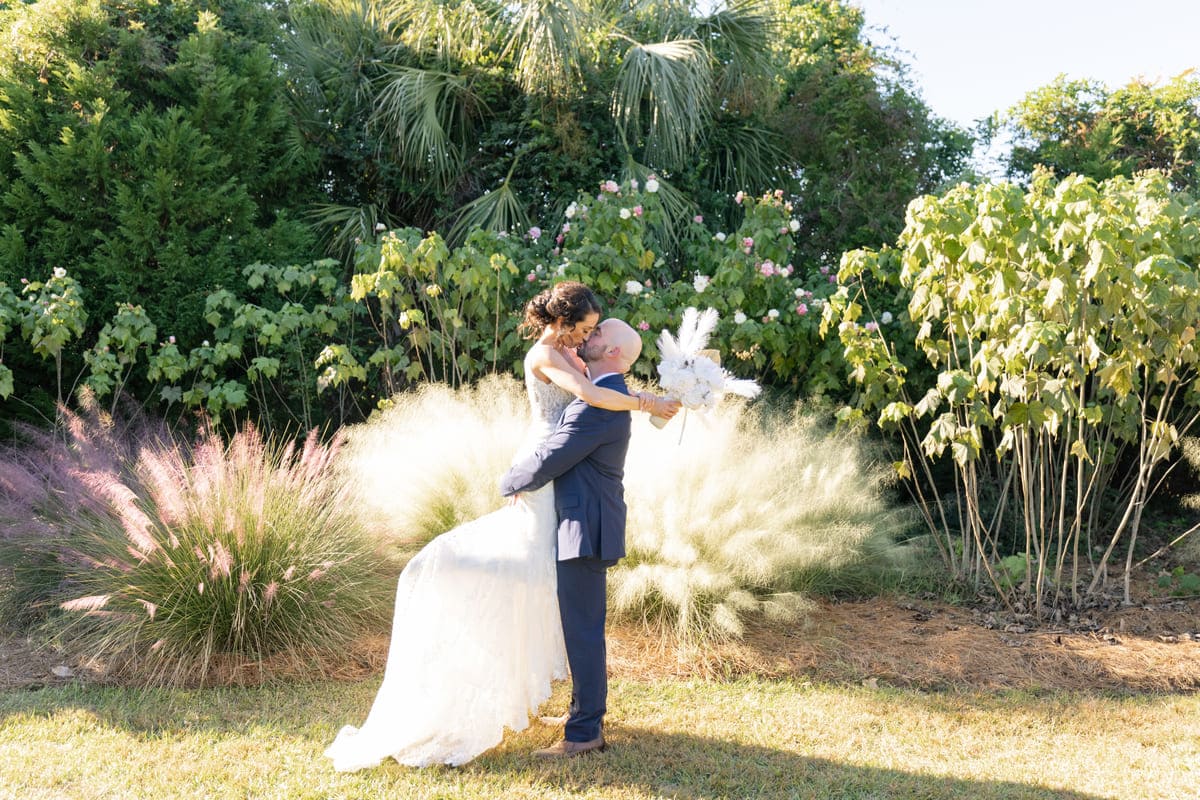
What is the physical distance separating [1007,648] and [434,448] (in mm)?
3035

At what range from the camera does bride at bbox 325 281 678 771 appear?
3.46 metres

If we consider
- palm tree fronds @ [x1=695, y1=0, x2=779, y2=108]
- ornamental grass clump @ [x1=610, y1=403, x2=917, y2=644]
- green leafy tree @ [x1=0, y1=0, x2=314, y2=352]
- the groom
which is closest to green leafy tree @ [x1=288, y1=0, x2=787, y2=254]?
palm tree fronds @ [x1=695, y1=0, x2=779, y2=108]

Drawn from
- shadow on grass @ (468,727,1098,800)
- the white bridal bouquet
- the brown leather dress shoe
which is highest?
the white bridal bouquet

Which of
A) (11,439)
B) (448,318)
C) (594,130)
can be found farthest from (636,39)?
(11,439)

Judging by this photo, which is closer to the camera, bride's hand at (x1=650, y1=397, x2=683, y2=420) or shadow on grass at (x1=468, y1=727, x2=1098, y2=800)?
shadow on grass at (x1=468, y1=727, x2=1098, y2=800)

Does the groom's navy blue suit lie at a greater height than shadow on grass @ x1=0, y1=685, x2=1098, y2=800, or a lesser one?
greater

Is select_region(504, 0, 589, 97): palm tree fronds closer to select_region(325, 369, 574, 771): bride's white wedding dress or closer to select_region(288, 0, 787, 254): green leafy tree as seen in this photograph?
select_region(288, 0, 787, 254): green leafy tree

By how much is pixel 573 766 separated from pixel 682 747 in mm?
446

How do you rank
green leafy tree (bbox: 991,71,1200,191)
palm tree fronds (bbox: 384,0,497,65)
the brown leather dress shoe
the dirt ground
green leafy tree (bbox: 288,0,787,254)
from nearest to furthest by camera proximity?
the brown leather dress shoe < the dirt ground < green leafy tree (bbox: 288,0,787,254) < palm tree fronds (bbox: 384,0,497,65) < green leafy tree (bbox: 991,71,1200,191)

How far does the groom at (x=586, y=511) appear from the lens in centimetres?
342

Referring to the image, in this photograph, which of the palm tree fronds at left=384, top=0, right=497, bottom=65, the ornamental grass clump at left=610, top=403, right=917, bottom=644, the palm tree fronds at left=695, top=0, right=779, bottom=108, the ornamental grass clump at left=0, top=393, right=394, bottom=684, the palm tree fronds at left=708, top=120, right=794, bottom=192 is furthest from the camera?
the palm tree fronds at left=708, top=120, right=794, bottom=192

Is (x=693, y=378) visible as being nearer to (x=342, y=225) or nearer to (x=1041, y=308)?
(x=1041, y=308)

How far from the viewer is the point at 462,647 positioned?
3.47 metres

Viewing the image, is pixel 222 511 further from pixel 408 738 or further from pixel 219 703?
pixel 408 738
